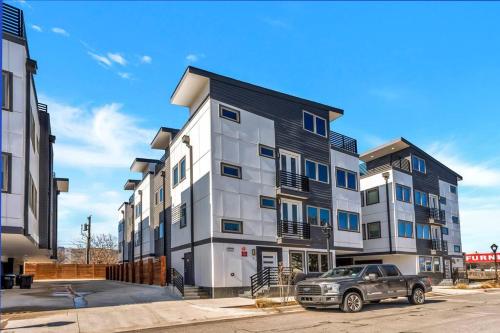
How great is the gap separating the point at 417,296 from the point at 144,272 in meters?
19.8

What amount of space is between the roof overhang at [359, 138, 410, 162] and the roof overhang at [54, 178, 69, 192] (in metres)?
28.6

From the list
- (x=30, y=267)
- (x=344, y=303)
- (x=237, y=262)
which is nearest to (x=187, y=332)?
(x=344, y=303)

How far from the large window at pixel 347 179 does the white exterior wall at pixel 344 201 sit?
0.28 metres

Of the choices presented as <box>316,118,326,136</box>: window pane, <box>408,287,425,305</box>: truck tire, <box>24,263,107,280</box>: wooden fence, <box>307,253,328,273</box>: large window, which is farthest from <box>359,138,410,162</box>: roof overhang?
<box>24,263,107,280</box>: wooden fence

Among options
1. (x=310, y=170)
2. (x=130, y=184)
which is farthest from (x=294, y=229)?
(x=130, y=184)

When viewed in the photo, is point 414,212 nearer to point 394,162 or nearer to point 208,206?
point 394,162

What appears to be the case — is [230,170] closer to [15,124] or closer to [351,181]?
[15,124]

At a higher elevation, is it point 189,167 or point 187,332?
point 189,167

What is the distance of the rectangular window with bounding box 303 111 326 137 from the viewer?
101 ft

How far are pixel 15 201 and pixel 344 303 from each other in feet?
42.2

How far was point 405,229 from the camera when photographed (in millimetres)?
39656

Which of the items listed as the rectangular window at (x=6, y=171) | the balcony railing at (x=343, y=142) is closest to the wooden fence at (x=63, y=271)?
the balcony railing at (x=343, y=142)

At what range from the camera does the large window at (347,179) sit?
3291 cm

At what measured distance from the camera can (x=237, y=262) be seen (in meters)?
24.5
